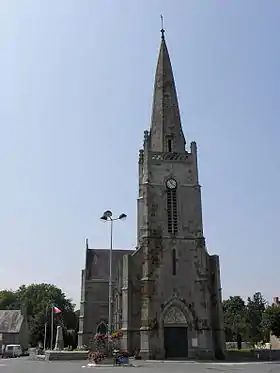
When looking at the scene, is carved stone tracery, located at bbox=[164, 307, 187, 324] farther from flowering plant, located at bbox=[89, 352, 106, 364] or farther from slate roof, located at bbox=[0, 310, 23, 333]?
slate roof, located at bbox=[0, 310, 23, 333]

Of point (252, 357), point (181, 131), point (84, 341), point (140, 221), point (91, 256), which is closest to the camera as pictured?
point (252, 357)

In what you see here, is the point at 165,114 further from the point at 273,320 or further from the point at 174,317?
the point at 273,320

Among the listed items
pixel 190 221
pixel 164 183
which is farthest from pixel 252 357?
pixel 164 183

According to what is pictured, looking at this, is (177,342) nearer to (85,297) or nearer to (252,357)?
(252,357)

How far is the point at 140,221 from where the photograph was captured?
1943 inches

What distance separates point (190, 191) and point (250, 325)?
51.0 meters

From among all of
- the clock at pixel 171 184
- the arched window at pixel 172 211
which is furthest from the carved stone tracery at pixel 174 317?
the clock at pixel 171 184

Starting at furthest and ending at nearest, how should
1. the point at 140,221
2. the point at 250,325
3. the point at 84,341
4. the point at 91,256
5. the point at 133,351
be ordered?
the point at 250,325
the point at 91,256
the point at 84,341
the point at 140,221
the point at 133,351

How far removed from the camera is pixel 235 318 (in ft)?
304

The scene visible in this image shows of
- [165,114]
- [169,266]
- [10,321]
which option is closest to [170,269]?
[169,266]

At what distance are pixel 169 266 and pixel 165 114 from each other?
57.5ft

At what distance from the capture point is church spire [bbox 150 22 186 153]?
5116 cm

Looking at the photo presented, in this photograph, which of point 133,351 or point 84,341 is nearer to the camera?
point 133,351

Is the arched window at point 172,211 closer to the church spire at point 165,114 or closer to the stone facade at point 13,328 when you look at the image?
the church spire at point 165,114
